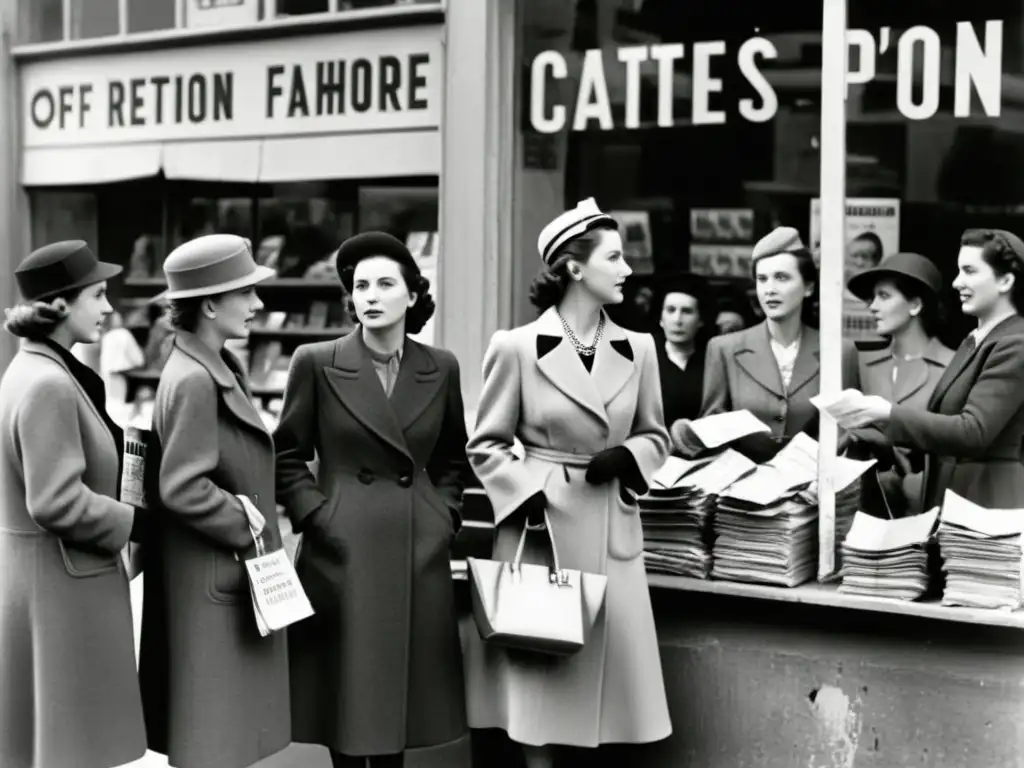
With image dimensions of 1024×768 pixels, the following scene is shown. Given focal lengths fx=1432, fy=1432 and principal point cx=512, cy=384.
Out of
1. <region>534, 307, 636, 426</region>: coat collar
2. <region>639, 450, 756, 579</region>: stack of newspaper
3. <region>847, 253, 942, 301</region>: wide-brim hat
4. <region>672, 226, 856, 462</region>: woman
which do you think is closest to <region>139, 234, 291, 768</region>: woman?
<region>534, 307, 636, 426</region>: coat collar

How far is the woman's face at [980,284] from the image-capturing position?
17.9 feet

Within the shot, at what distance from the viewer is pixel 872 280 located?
6.12 meters

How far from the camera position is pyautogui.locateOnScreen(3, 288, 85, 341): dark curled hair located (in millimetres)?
4543

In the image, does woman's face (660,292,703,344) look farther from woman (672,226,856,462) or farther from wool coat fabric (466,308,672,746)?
wool coat fabric (466,308,672,746)

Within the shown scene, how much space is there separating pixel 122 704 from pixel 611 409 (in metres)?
1.93

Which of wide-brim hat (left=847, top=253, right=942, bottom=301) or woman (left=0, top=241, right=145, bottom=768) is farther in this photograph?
wide-brim hat (left=847, top=253, right=942, bottom=301)

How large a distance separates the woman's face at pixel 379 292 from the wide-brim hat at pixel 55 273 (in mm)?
922

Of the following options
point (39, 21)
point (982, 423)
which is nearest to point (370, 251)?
point (982, 423)

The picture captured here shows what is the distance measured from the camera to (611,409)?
512 cm

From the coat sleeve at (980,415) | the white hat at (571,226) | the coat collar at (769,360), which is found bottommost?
the coat sleeve at (980,415)

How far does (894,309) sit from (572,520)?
1.86 meters

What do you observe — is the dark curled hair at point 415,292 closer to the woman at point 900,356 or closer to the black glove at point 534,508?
the black glove at point 534,508

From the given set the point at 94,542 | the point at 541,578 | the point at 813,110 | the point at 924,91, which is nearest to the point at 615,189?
the point at 813,110

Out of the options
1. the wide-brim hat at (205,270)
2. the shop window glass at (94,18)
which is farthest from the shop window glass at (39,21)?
the wide-brim hat at (205,270)
